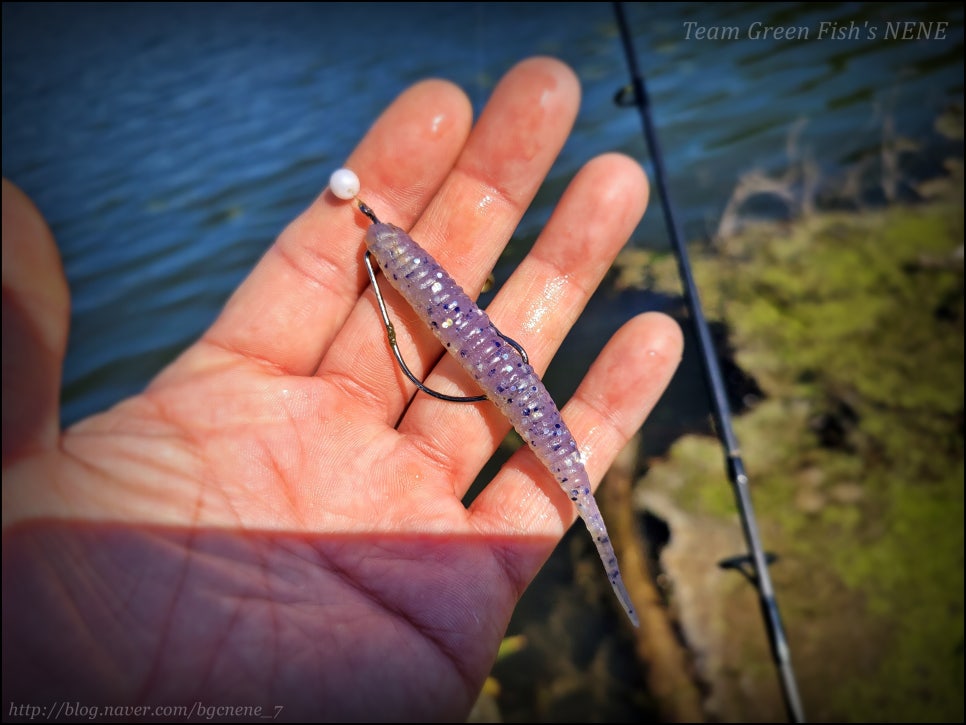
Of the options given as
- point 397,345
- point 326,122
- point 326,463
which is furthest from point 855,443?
point 326,122

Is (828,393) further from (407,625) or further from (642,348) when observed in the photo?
(407,625)

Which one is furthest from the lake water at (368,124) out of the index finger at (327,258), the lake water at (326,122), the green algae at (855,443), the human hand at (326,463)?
the index finger at (327,258)

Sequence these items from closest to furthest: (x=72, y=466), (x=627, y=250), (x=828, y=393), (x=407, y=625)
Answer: (x=72, y=466), (x=407, y=625), (x=828, y=393), (x=627, y=250)

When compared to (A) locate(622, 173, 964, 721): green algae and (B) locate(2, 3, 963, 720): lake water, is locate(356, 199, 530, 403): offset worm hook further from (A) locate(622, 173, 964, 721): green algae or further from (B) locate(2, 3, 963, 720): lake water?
(A) locate(622, 173, 964, 721): green algae

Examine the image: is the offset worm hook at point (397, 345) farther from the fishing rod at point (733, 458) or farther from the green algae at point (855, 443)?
the green algae at point (855, 443)

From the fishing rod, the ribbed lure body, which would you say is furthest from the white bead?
the fishing rod

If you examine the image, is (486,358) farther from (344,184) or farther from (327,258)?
(344,184)

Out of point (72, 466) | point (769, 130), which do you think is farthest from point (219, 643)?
point (769, 130)
